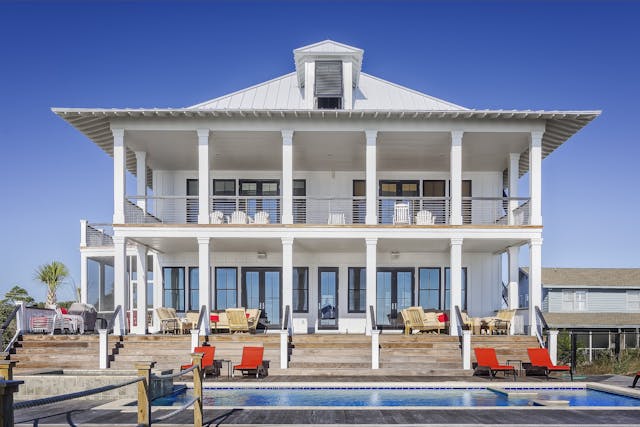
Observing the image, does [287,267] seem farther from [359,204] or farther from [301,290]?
[359,204]

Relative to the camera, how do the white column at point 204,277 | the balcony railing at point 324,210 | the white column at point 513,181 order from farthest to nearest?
the balcony railing at point 324,210 → the white column at point 513,181 → the white column at point 204,277

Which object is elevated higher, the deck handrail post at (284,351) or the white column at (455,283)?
the white column at (455,283)

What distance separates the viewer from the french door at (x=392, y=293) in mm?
22656

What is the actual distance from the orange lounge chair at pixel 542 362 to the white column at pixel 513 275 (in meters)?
4.81

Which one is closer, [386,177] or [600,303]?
[386,177]

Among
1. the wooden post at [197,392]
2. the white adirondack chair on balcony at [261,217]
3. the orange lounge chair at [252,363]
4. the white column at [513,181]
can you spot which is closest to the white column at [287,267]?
the white adirondack chair on balcony at [261,217]

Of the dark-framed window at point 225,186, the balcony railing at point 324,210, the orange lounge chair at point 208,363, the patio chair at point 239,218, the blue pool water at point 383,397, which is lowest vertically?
the blue pool water at point 383,397

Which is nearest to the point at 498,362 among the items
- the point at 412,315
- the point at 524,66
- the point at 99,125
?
the point at 412,315

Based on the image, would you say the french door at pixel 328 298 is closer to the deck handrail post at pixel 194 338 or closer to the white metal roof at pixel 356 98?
the white metal roof at pixel 356 98

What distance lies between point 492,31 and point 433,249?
25.1ft

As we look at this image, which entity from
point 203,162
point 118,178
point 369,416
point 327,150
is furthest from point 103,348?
point 327,150

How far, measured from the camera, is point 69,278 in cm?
3281

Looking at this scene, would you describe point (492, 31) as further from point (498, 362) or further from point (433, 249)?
point (498, 362)

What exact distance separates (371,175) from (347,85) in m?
3.90
